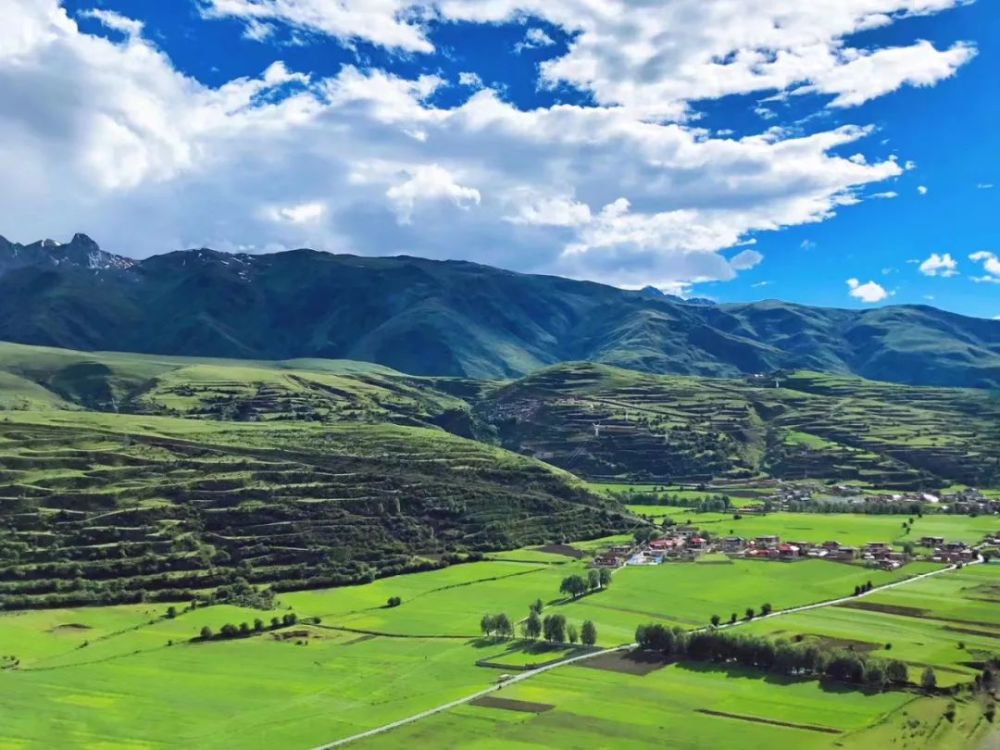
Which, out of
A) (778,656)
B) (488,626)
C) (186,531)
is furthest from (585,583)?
(186,531)

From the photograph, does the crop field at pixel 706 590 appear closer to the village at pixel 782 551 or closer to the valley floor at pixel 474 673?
the valley floor at pixel 474 673

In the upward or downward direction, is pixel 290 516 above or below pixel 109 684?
above

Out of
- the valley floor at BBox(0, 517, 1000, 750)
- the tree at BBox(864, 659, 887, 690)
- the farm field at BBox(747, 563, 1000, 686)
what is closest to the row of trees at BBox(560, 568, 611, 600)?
the valley floor at BBox(0, 517, 1000, 750)

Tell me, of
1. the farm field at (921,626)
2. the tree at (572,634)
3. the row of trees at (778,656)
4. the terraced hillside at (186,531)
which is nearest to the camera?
the row of trees at (778,656)

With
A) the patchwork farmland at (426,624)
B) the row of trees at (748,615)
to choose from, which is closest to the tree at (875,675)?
the patchwork farmland at (426,624)

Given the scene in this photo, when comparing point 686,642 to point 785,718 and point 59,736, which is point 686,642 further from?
point 59,736

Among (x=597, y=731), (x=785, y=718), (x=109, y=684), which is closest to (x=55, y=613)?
(x=109, y=684)

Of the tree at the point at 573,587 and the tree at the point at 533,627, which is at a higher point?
the tree at the point at 573,587

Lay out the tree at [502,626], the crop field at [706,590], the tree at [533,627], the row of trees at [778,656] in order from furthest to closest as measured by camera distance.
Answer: the crop field at [706,590] < the tree at [502,626] < the tree at [533,627] < the row of trees at [778,656]
